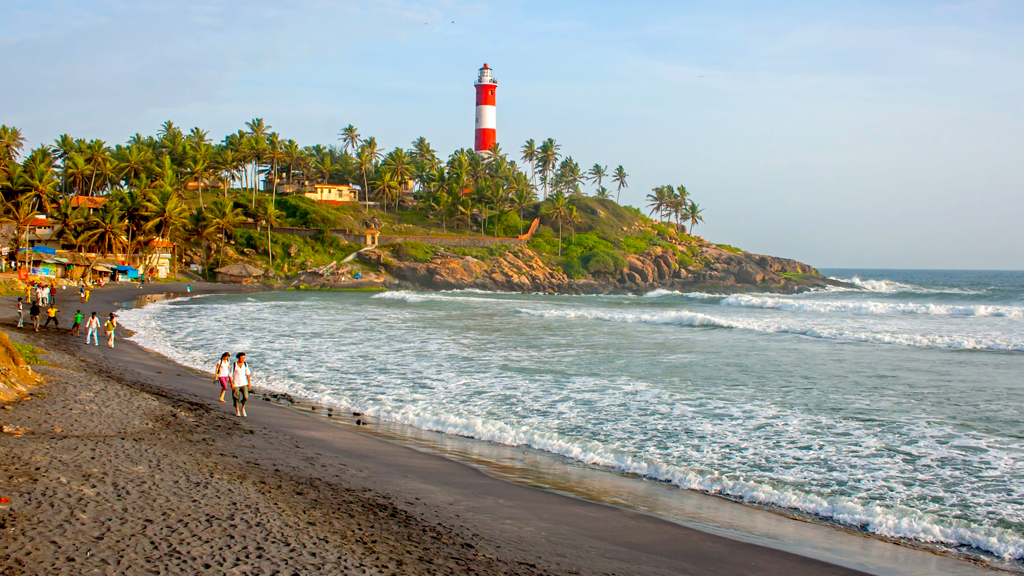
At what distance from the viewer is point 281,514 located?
702cm

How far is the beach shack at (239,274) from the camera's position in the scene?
6153 centimetres

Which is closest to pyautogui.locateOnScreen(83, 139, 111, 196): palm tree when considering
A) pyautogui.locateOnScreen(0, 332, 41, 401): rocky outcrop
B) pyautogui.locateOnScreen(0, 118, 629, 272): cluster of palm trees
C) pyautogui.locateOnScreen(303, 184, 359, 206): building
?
pyautogui.locateOnScreen(0, 118, 629, 272): cluster of palm trees

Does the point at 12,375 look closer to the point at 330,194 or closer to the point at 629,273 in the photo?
the point at 629,273

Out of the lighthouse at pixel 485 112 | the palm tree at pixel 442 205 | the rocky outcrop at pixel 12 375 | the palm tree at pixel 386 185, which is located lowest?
the rocky outcrop at pixel 12 375

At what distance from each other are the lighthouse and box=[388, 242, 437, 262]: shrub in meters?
21.1

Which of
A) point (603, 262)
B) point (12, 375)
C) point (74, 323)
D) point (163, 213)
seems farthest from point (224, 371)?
point (603, 262)

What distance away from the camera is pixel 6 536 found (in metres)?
5.70

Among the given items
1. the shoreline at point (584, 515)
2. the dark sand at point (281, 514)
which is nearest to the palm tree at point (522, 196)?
the shoreline at point (584, 515)

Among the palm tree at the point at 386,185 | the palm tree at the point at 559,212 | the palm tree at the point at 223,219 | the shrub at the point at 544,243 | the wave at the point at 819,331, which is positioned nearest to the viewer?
the wave at the point at 819,331

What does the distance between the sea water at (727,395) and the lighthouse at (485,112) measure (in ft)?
177

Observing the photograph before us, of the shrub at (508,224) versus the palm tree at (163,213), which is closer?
the palm tree at (163,213)

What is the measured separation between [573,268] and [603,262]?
367 centimetres

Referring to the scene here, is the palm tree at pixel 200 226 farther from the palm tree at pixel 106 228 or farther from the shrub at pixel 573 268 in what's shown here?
the shrub at pixel 573 268

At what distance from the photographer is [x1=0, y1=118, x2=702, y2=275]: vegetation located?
56.8 m
